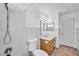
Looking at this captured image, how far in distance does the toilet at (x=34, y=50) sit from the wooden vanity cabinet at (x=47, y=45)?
0.05m

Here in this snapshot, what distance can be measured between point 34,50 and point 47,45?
216 millimetres

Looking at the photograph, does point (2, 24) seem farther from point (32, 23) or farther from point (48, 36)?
point (48, 36)

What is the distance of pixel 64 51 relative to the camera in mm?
1462

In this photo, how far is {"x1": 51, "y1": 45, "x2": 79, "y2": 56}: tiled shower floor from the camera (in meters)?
1.43

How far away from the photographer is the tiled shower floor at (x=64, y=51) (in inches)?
56.3

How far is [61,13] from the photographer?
4.86ft

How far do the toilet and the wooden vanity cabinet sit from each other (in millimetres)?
55

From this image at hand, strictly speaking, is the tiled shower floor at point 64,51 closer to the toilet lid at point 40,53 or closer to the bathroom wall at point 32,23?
the toilet lid at point 40,53

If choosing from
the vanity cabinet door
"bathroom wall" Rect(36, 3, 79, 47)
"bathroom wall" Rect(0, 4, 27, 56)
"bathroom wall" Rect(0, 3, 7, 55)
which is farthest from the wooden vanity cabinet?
"bathroom wall" Rect(0, 3, 7, 55)

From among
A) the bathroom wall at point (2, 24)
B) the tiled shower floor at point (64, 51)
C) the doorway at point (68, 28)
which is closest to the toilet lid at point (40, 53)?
the tiled shower floor at point (64, 51)

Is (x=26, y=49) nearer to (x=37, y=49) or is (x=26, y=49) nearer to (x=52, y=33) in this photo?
(x=37, y=49)

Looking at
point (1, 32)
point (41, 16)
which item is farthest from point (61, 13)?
point (1, 32)

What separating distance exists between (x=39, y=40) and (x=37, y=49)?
15cm

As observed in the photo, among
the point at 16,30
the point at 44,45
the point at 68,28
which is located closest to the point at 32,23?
the point at 16,30
